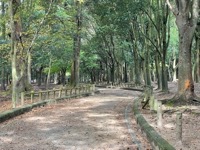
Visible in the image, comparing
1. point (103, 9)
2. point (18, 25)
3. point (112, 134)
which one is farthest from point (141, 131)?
point (103, 9)

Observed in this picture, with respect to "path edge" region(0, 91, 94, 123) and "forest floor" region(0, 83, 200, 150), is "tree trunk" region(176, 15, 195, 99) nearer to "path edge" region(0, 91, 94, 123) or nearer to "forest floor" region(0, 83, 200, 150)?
"forest floor" region(0, 83, 200, 150)

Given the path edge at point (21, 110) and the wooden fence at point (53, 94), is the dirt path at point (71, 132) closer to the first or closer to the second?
the path edge at point (21, 110)

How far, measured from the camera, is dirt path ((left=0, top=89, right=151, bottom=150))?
9.77 m

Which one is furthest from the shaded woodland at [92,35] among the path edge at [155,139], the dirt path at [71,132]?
the path edge at [155,139]

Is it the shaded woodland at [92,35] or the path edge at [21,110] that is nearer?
the path edge at [21,110]

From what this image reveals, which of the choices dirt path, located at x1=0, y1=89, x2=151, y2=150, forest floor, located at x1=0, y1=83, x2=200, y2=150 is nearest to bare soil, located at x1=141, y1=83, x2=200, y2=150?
forest floor, located at x1=0, y1=83, x2=200, y2=150

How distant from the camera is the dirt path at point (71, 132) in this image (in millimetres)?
9766

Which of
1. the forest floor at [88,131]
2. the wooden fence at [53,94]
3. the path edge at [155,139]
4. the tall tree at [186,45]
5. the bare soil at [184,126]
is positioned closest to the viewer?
the path edge at [155,139]

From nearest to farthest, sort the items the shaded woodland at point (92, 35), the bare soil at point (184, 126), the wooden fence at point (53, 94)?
the bare soil at point (184, 126)
the shaded woodland at point (92, 35)
the wooden fence at point (53, 94)

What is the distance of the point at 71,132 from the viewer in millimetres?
11844

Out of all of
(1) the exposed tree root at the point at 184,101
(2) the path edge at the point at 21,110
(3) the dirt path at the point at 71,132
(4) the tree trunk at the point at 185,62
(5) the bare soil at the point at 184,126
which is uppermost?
(4) the tree trunk at the point at 185,62

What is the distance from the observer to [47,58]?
44.8m

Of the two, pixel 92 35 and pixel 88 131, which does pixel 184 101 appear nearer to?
pixel 88 131

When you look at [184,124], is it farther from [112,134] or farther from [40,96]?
[40,96]
